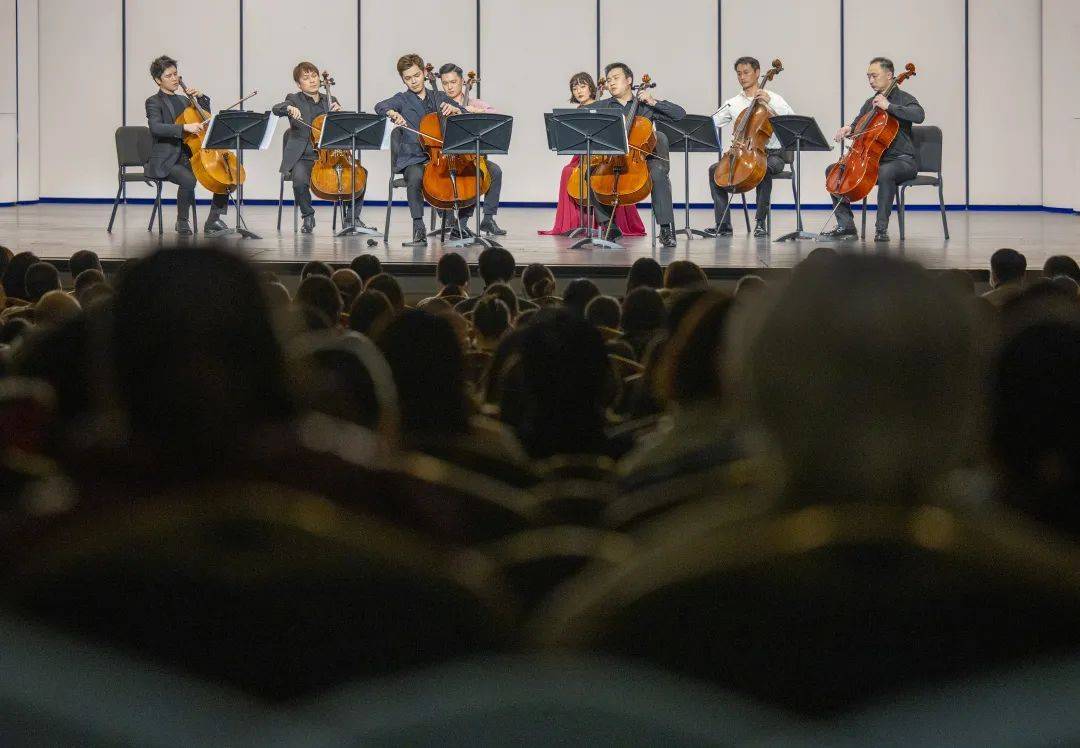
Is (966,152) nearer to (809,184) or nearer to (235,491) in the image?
(809,184)

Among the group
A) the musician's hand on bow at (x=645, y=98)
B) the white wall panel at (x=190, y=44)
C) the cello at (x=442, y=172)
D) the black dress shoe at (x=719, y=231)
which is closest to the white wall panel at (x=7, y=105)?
the white wall panel at (x=190, y=44)

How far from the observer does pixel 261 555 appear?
37.8 inches

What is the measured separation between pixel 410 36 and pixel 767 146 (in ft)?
19.1

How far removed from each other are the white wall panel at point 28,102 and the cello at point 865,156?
9.00m

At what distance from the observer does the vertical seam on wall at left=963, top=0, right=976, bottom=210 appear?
12.9m

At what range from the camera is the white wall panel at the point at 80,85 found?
44.6 feet

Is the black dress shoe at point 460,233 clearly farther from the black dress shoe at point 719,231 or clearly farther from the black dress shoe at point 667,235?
the black dress shoe at point 719,231

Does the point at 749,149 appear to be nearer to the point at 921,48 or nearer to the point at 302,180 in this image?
A: the point at 302,180

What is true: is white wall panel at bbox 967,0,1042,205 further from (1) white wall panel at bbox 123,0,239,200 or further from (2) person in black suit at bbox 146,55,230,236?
(2) person in black suit at bbox 146,55,230,236

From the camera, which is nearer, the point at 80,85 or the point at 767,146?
the point at 767,146

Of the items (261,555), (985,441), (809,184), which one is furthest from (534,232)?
(261,555)

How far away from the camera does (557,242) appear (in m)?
8.34

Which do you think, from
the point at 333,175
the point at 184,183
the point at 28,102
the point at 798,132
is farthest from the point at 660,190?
the point at 28,102

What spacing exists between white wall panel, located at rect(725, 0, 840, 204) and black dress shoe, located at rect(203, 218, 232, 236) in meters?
6.06
